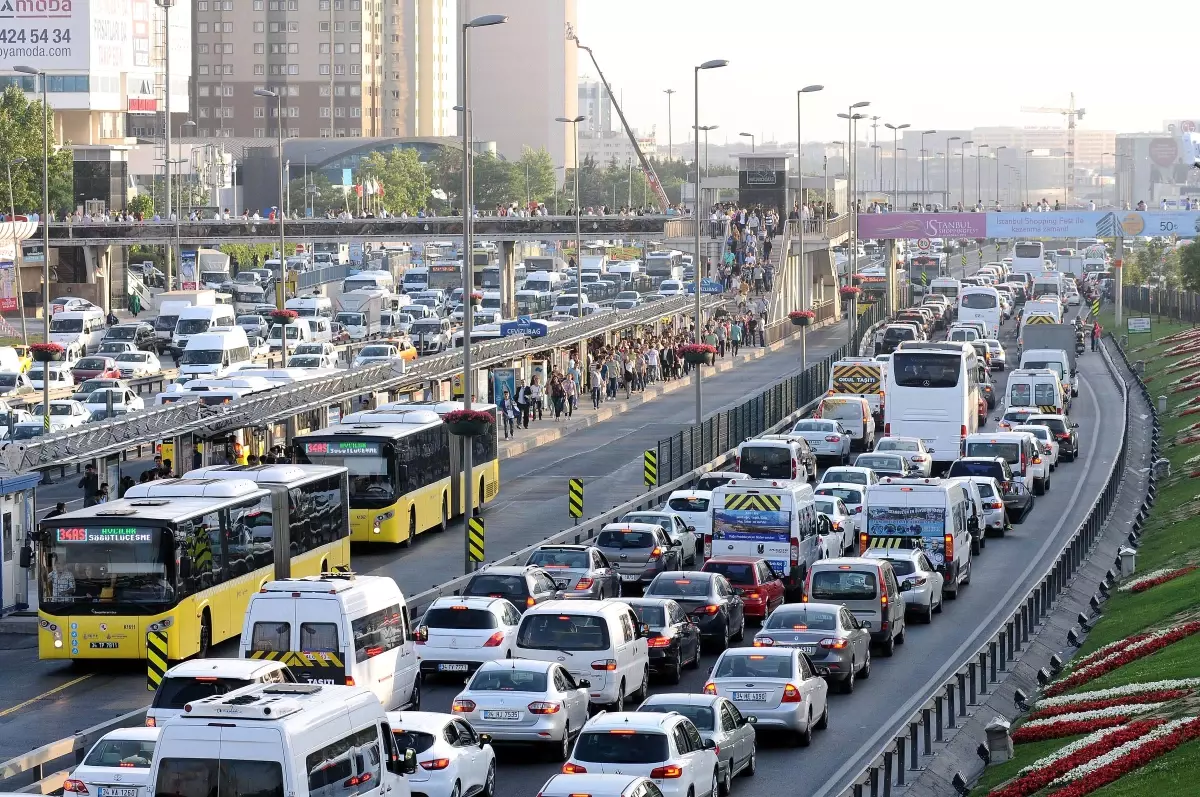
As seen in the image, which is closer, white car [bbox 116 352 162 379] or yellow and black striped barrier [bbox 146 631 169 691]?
yellow and black striped barrier [bbox 146 631 169 691]

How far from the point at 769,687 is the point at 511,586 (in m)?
6.95

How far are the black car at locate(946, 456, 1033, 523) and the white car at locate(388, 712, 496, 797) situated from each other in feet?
85.4

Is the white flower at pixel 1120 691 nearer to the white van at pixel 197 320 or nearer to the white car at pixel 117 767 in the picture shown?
the white car at pixel 117 767

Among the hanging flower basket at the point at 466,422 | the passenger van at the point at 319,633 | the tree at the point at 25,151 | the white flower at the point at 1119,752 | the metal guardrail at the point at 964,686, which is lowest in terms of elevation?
the metal guardrail at the point at 964,686

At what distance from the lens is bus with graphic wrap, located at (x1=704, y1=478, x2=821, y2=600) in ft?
115

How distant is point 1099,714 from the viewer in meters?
23.7

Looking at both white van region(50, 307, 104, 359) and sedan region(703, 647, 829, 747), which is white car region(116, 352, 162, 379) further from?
sedan region(703, 647, 829, 747)

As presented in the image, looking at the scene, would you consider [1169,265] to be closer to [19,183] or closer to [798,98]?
[798,98]

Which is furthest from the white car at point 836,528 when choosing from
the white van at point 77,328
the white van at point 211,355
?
the white van at point 77,328

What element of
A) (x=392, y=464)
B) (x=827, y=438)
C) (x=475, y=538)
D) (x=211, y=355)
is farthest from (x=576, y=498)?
(x=211, y=355)

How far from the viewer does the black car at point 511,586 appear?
3028cm

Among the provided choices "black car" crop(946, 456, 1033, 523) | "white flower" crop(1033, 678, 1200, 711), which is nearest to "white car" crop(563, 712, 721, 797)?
"white flower" crop(1033, 678, 1200, 711)

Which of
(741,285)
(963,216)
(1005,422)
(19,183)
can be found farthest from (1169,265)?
(1005,422)

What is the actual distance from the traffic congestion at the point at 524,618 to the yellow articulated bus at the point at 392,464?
0.06 metres
